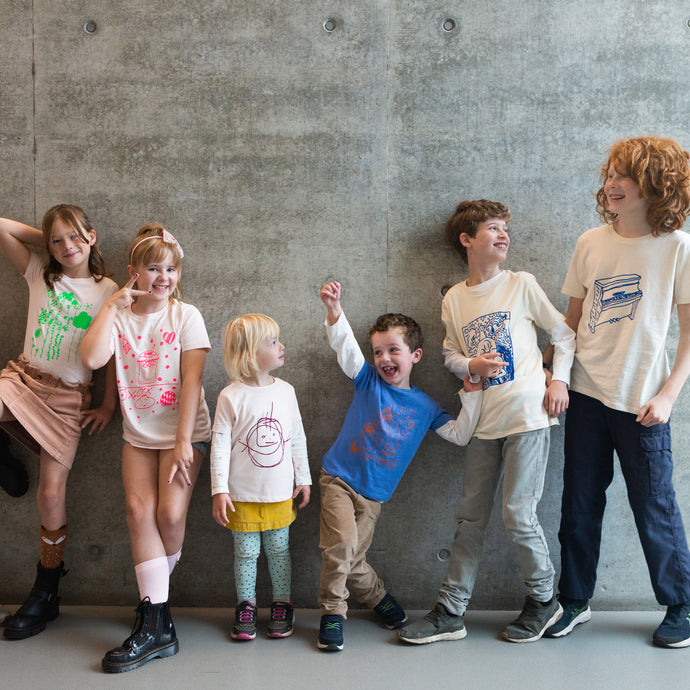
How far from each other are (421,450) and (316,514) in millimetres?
525

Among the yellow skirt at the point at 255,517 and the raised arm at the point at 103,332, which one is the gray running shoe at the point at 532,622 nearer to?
the yellow skirt at the point at 255,517

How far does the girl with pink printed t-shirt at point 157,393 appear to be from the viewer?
2385 millimetres

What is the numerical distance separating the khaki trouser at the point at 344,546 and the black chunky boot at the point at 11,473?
1293mm

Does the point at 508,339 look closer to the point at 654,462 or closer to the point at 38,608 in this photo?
the point at 654,462

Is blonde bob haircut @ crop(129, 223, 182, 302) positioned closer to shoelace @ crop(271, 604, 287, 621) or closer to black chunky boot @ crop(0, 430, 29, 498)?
black chunky boot @ crop(0, 430, 29, 498)

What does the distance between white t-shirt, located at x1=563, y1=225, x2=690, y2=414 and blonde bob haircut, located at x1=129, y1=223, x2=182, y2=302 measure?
165cm

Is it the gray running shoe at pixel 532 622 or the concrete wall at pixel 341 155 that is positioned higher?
the concrete wall at pixel 341 155

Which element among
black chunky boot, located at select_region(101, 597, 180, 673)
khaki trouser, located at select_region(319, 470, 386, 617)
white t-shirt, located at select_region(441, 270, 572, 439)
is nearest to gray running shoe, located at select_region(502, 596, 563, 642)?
khaki trouser, located at select_region(319, 470, 386, 617)

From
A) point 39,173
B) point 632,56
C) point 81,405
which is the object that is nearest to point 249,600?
point 81,405

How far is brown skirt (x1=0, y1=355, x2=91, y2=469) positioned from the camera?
250cm

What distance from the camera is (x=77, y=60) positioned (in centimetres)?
273

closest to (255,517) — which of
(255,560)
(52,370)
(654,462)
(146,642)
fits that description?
(255,560)

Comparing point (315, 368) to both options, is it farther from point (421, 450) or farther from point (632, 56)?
point (632, 56)

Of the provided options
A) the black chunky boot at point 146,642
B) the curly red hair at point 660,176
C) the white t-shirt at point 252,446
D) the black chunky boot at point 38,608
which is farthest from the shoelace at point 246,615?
the curly red hair at point 660,176
